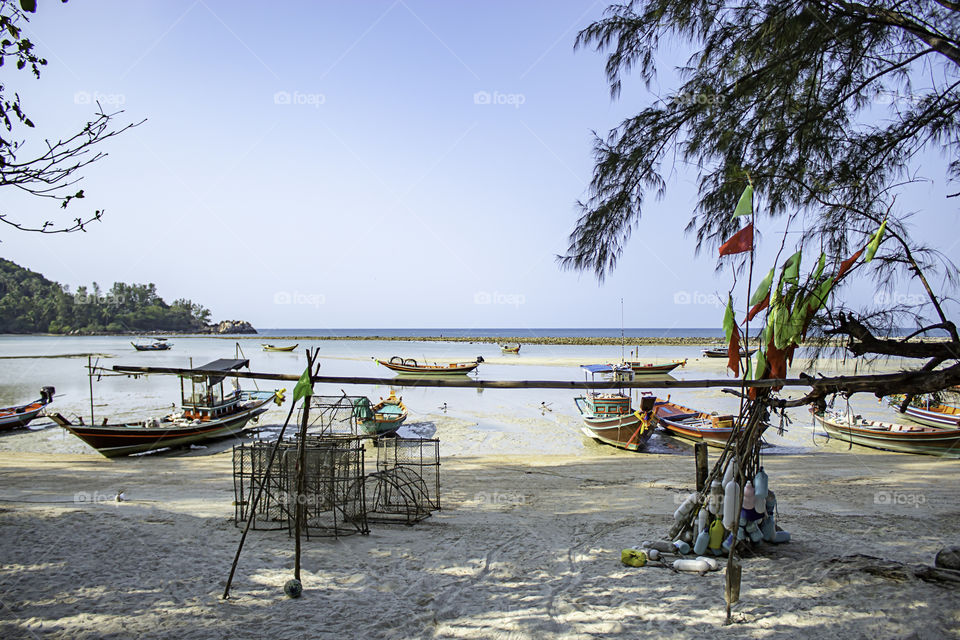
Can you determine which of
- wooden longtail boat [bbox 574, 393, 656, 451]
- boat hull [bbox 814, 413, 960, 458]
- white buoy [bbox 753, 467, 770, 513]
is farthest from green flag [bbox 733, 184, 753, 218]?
wooden longtail boat [bbox 574, 393, 656, 451]

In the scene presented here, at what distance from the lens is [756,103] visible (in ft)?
18.6

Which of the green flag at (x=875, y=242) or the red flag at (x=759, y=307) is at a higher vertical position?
the green flag at (x=875, y=242)

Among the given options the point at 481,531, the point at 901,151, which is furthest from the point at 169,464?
the point at 901,151

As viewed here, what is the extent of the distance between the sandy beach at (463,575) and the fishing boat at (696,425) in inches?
246

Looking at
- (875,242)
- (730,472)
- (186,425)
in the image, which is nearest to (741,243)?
(875,242)

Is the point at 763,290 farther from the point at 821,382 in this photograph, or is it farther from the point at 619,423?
the point at 619,423

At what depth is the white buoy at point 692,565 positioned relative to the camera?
498 cm

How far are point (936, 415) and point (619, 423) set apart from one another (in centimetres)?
967

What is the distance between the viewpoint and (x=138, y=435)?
45.2 ft

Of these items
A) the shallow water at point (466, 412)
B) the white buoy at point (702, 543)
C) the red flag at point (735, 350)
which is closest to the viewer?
the red flag at point (735, 350)

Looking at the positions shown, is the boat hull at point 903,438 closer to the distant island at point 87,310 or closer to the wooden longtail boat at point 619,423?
the wooden longtail boat at point 619,423

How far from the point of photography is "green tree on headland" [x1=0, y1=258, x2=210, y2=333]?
98.5 m

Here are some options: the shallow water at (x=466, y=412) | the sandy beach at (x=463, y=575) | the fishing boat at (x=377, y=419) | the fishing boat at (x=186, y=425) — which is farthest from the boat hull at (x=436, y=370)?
the sandy beach at (x=463, y=575)

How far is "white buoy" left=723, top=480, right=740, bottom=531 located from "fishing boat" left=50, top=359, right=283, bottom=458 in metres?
10.3
